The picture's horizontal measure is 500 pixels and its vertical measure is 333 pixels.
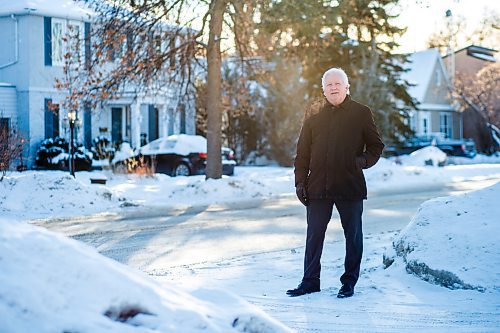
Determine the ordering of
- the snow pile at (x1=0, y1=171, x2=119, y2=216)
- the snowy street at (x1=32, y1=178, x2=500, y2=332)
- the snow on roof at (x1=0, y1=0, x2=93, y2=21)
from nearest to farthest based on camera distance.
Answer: the snowy street at (x1=32, y1=178, x2=500, y2=332), the snow pile at (x1=0, y1=171, x2=119, y2=216), the snow on roof at (x1=0, y1=0, x2=93, y2=21)

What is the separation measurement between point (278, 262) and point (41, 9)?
23.3m

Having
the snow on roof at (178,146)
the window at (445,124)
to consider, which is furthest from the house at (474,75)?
the snow on roof at (178,146)

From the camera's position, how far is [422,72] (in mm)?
Answer: 53656

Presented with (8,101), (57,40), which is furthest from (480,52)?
(8,101)

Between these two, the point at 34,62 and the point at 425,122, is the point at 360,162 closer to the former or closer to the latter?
the point at 34,62

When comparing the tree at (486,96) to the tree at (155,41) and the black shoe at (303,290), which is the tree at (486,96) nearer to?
the tree at (155,41)

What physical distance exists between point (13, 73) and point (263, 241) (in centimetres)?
2207

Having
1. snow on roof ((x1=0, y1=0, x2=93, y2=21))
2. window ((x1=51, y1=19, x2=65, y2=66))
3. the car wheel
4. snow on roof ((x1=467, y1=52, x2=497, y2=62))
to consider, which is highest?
snow on roof ((x1=467, y1=52, x2=497, y2=62))

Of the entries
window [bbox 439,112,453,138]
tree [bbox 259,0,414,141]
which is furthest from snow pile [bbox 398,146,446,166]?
window [bbox 439,112,453,138]

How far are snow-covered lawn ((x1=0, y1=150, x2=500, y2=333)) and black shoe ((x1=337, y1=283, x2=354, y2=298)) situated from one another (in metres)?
0.12

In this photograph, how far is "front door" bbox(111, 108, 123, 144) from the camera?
33219 millimetres

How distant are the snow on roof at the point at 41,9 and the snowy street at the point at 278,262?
16.0m

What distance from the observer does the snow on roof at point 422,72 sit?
2065 inches

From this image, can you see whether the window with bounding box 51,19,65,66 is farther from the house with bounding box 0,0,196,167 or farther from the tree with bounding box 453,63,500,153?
the tree with bounding box 453,63,500,153
